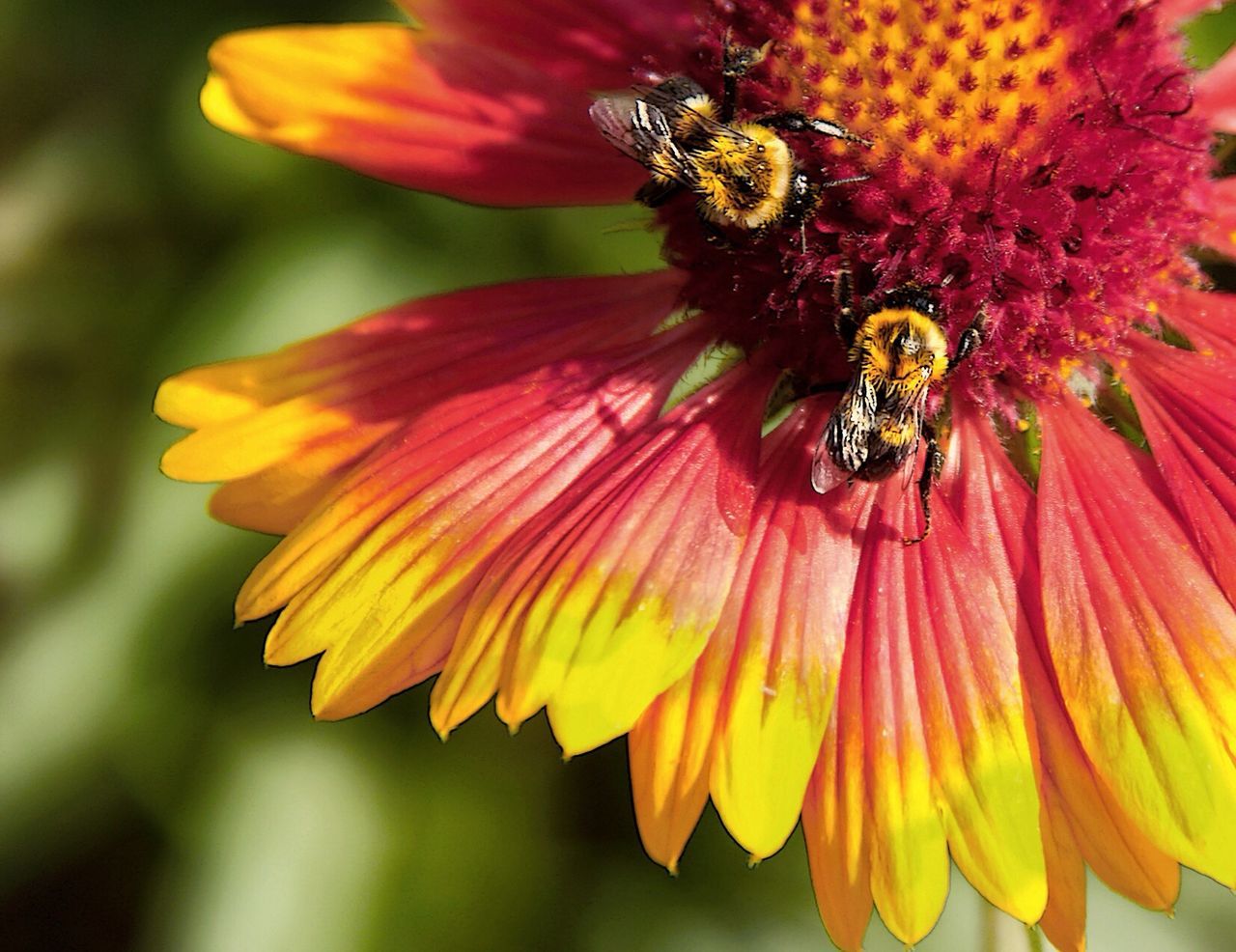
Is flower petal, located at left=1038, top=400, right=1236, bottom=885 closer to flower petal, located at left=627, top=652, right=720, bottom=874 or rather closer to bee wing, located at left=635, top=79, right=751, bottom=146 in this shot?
flower petal, located at left=627, top=652, right=720, bottom=874

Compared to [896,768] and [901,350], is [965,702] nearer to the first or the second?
[896,768]

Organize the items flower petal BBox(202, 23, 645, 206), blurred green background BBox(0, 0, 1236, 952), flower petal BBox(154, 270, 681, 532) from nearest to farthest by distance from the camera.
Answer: flower petal BBox(154, 270, 681, 532), flower petal BBox(202, 23, 645, 206), blurred green background BBox(0, 0, 1236, 952)

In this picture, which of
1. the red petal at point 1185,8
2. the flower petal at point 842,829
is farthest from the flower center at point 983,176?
the flower petal at point 842,829

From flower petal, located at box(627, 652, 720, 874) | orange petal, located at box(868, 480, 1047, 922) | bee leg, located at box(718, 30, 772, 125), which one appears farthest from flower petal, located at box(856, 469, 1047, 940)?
bee leg, located at box(718, 30, 772, 125)

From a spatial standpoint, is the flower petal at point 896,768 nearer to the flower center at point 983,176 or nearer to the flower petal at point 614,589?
the flower petal at point 614,589

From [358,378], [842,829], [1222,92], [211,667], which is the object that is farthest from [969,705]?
[211,667]
